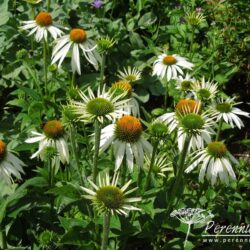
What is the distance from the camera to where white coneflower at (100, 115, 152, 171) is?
1.61m

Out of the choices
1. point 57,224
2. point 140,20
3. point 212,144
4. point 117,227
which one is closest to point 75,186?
point 117,227

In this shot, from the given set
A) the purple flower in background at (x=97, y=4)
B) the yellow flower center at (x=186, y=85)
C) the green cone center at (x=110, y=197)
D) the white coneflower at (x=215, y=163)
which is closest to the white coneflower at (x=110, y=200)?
the green cone center at (x=110, y=197)

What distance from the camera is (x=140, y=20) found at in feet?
10.6

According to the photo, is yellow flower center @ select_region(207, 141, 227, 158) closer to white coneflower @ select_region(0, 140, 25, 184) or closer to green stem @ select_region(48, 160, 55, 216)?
green stem @ select_region(48, 160, 55, 216)

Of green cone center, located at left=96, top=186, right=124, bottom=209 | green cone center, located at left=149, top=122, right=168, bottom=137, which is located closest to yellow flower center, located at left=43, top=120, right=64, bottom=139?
green cone center, located at left=149, top=122, right=168, bottom=137

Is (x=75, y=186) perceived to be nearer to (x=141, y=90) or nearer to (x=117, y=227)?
(x=117, y=227)

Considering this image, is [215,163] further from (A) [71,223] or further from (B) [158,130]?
(A) [71,223]

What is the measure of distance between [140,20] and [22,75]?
855mm

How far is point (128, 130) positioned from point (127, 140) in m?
0.04

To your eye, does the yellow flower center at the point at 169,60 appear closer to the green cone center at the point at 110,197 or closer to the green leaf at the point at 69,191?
the green leaf at the point at 69,191

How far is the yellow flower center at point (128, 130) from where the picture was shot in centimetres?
161

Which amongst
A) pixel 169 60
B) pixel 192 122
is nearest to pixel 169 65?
pixel 169 60

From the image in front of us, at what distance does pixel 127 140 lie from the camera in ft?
5.35

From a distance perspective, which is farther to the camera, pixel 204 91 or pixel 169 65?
pixel 169 65
